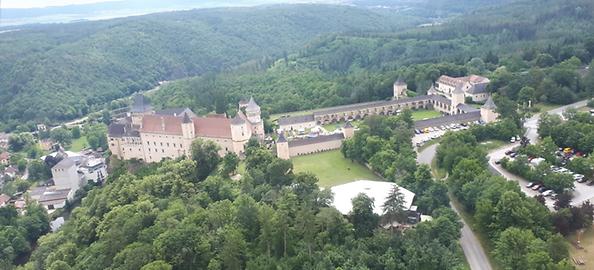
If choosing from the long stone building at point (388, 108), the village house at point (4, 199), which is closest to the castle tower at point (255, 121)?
the long stone building at point (388, 108)

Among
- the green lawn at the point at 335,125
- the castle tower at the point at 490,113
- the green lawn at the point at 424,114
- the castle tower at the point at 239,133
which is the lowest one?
A: the green lawn at the point at 424,114

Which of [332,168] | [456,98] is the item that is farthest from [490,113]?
[332,168]

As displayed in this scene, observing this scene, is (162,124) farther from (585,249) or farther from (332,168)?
(585,249)

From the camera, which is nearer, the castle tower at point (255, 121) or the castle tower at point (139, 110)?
the castle tower at point (255, 121)

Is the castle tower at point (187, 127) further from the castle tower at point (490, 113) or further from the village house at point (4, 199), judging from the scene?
the castle tower at point (490, 113)

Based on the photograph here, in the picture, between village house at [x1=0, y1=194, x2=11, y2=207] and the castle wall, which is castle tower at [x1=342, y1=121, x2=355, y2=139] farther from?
village house at [x1=0, y1=194, x2=11, y2=207]

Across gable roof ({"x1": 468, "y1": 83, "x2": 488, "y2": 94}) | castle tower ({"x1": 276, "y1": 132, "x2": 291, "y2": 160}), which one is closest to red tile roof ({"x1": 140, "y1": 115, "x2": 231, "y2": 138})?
castle tower ({"x1": 276, "y1": 132, "x2": 291, "y2": 160})
